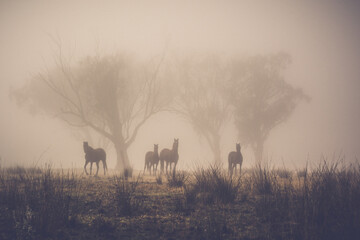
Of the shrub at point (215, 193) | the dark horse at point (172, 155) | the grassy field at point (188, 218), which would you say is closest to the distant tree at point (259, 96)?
the dark horse at point (172, 155)

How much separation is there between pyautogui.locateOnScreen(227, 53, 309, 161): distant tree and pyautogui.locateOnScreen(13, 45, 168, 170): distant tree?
31.0 ft

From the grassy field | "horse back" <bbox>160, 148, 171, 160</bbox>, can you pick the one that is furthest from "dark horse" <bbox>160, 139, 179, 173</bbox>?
the grassy field

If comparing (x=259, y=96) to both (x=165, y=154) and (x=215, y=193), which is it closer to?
(x=165, y=154)

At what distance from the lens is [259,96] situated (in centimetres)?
3294

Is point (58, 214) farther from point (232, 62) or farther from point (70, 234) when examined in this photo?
point (232, 62)

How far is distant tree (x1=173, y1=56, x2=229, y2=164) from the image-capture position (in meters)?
Result: 33.2

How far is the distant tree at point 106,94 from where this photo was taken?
25.7 m

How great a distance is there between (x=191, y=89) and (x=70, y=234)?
30649mm

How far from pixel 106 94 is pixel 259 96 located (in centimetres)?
1791

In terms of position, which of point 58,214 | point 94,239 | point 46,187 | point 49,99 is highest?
point 49,99

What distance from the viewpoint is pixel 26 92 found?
34312 mm

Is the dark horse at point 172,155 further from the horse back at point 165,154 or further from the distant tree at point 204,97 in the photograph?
the distant tree at point 204,97

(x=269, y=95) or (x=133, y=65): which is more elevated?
(x=133, y=65)

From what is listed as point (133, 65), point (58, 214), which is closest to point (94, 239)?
point (58, 214)
